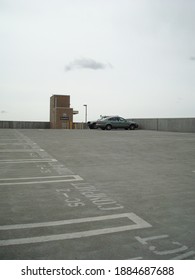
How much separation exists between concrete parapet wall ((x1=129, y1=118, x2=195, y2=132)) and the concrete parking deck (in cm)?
2400

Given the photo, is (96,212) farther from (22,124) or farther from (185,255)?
(22,124)

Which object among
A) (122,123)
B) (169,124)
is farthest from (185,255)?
(169,124)

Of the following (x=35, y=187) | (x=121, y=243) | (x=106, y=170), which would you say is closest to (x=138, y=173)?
(x=106, y=170)

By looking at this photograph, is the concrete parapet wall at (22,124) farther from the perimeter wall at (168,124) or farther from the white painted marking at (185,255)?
the white painted marking at (185,255)

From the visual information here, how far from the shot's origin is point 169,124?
115 ft

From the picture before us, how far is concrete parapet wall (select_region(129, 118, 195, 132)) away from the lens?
3200 cm

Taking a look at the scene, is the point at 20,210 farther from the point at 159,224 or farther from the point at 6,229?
the point at 159,224

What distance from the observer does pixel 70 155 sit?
37.3 ft

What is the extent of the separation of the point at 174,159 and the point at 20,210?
6.86m

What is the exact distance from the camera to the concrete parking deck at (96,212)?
3.52 metres

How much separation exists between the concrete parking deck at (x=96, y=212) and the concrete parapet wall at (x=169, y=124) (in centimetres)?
2400

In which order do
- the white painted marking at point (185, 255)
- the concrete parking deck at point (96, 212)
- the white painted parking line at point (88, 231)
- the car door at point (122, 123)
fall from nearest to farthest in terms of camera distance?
the white painted marking at point (185, 255), the concrete parking deck at point (96, 212), the white painted parking line at point (88, 231), the car door at point (122, 123)

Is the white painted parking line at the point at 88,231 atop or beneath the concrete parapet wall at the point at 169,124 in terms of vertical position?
beneath

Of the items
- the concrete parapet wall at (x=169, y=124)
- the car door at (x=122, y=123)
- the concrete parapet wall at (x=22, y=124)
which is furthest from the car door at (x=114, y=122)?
the concrete parapet wall at (x=22, y=124)
